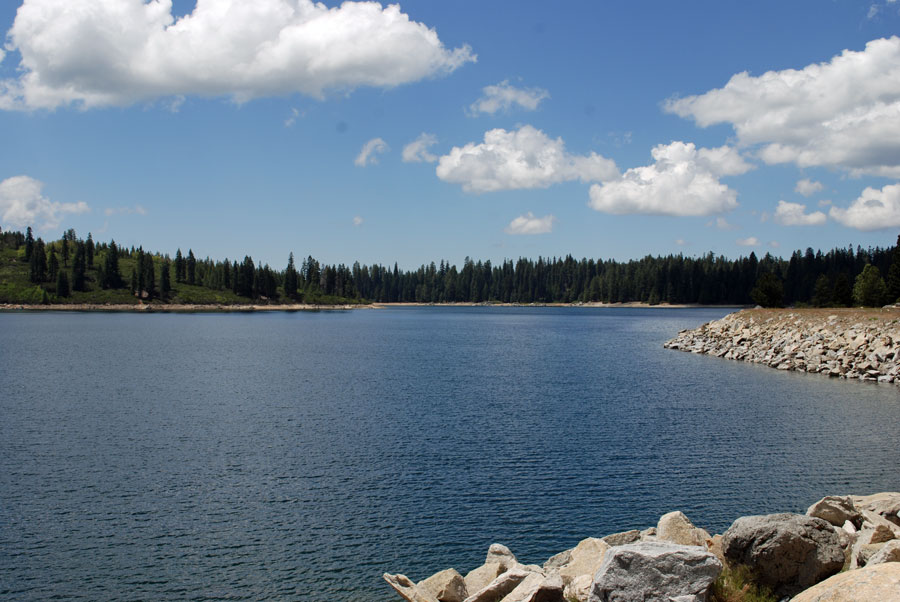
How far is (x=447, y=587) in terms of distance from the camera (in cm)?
1612

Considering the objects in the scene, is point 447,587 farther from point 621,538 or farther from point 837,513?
point 837,513

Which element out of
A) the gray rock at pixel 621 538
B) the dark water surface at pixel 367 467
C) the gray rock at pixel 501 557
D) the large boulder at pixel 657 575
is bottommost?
the dark water surface at pixel 367 467

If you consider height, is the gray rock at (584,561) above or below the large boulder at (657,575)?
below

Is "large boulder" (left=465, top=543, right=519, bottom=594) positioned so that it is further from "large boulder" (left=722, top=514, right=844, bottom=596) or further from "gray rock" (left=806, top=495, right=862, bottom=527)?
"gray rock" (left=806, top=495, right=862, bottom=527)

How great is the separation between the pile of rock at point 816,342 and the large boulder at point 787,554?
5145 centimetres

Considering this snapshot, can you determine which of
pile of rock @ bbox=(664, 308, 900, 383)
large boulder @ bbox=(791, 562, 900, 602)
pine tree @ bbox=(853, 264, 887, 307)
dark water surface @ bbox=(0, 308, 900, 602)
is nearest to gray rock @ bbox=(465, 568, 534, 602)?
dark water surface @ bbox=(0, 308, 900, 602)

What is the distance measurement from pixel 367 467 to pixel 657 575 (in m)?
18.1

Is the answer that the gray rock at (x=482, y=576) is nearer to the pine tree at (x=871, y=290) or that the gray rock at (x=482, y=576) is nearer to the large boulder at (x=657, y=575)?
the large boulder at (x=657, y=575)

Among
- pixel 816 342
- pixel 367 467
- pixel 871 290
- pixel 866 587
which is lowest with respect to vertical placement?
pixel 367 467

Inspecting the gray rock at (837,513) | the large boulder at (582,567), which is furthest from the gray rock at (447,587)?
the gray rock at (837,513)

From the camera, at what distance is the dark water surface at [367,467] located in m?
19.9

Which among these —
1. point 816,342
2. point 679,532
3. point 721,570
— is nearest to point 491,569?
point 679,532

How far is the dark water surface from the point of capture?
19.9 meters

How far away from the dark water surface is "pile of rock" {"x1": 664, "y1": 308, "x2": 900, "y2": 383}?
4.61m
